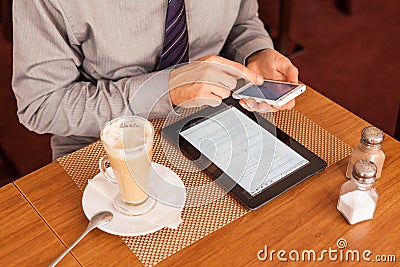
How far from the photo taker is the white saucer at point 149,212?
39.8 inches

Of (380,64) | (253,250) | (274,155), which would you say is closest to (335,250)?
(253,250)

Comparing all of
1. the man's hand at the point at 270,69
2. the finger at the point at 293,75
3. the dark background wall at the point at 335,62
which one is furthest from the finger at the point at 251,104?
the dark background wall at the point at 335,62

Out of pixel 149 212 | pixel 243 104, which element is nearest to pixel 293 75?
pixel 243 104

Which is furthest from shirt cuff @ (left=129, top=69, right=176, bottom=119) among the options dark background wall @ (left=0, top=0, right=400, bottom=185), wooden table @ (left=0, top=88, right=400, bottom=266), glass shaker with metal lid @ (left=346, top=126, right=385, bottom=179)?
dark background wall @ (left=0, top=0, right=400, bottom=185)

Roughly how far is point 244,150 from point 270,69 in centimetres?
28

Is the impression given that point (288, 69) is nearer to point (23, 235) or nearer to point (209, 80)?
point (209, 80)

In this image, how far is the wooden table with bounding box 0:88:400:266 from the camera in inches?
38.5

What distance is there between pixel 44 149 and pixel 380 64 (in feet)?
5.06

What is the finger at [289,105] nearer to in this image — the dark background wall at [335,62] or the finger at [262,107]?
the finger at [262,107]

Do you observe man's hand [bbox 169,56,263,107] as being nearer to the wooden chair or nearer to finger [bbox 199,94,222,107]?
finger [bbox 199,94,222,107]

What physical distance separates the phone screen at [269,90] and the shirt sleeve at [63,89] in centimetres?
17

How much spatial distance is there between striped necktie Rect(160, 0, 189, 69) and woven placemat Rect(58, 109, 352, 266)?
0.16 meters

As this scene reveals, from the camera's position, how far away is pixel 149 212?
1.04 m

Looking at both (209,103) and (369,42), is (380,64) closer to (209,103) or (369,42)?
(369,42)
